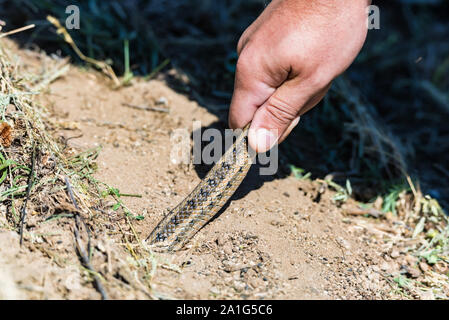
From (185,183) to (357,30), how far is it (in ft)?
5.50

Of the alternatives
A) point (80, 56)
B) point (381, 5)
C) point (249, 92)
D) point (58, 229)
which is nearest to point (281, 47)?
point (249, 92)

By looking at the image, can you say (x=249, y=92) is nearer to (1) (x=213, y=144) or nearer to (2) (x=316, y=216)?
(1) (x=213, y=144)

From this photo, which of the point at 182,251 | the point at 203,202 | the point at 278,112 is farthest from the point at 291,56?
the point at 182,251

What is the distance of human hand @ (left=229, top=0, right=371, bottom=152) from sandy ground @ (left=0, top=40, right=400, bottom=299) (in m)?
0.65

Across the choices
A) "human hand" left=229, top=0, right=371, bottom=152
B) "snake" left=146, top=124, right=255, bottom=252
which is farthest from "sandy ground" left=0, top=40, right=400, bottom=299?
"human hand" left=229, top=0, right=371, bottom=152

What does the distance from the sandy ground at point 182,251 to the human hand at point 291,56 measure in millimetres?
655

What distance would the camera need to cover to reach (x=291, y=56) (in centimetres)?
303

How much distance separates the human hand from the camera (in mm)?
3031

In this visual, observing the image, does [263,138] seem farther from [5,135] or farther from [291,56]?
[5,135]

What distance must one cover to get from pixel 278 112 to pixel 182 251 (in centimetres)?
114

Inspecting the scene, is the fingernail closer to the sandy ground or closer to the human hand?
the human hand

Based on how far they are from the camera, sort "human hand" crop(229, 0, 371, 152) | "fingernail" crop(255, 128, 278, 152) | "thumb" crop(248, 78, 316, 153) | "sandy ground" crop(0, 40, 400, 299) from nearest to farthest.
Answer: "sandy ground" crop(0, 40, 400, 299)
"human hand" crop(229, 0, 371, 152)
"thumb" crop(248, 78, 316, 153)
"fingernail" crop(255, 128, 278, 152)

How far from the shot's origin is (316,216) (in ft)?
12.1

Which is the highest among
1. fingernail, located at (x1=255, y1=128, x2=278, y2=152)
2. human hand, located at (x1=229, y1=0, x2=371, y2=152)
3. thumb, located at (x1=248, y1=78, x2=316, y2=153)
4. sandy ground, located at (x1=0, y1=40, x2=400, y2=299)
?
human hand, located at (x1=229, y1=0, x2=371, y2=152)
